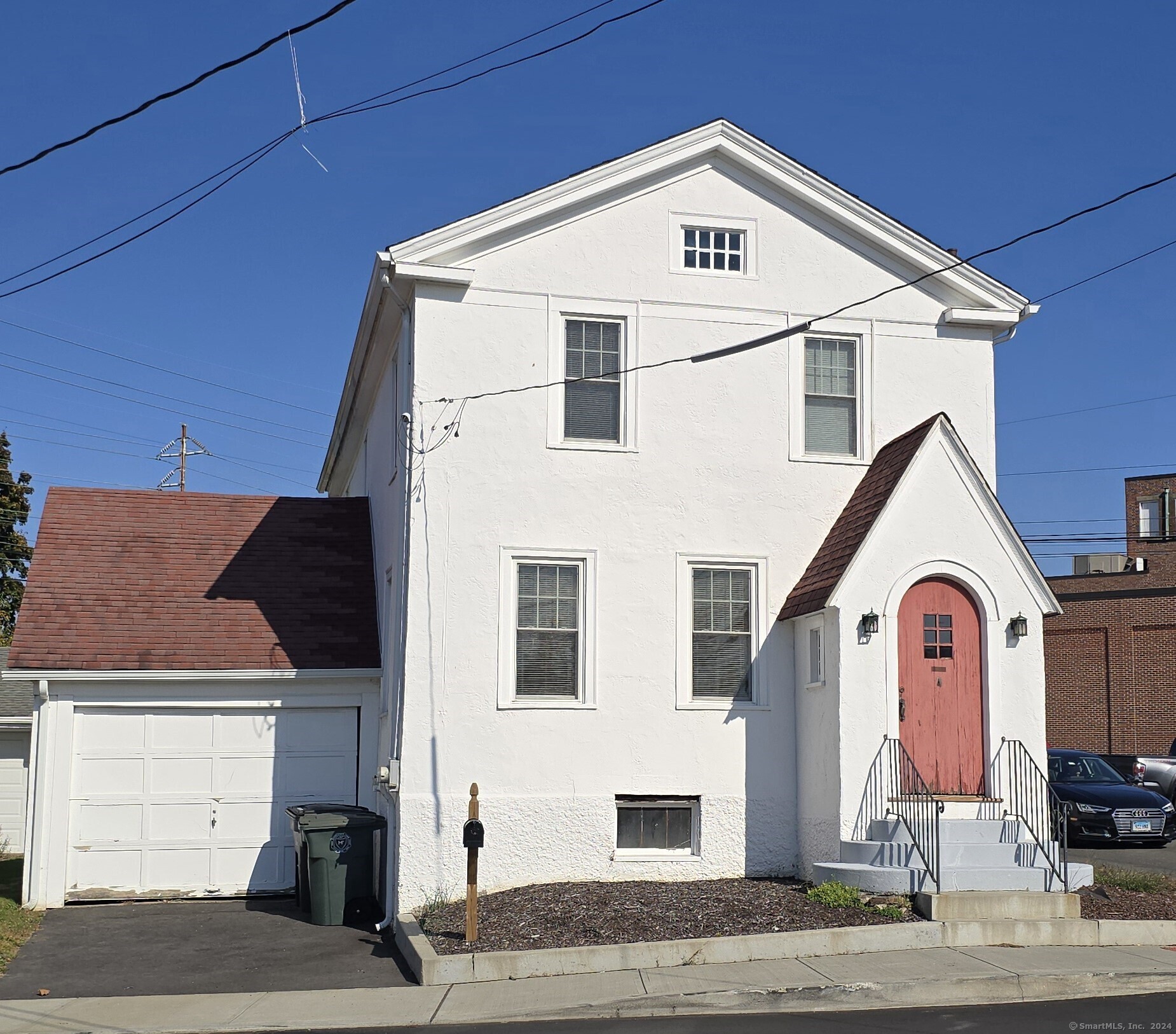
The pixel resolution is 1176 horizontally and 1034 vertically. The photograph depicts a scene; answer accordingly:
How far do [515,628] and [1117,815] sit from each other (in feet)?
34.9

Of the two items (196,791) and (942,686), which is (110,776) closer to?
(196,791)

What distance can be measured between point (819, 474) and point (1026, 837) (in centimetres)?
446

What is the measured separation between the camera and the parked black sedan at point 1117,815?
1939cm

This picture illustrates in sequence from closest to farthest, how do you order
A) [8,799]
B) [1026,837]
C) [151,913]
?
[1026,837]
[151,913]
[8,799]

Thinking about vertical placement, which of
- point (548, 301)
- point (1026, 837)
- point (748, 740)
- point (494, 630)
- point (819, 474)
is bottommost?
point (1026, 837)

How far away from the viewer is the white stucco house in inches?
535

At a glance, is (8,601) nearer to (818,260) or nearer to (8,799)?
(8,799)

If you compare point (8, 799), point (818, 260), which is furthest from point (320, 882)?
point (8, 799)

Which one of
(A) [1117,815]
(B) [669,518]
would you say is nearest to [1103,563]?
(A) [1117,815]

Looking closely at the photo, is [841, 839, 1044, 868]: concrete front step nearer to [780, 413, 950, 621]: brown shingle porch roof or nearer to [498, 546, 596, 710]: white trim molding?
[780, 413, 950, 621]: brown shingle porch roof

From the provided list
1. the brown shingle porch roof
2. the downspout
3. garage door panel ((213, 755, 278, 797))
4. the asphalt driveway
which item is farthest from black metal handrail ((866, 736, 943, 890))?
garage door panel ((213, 755, 278, 797))

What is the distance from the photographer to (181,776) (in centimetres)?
1526

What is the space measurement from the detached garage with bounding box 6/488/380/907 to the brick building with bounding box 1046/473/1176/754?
24.0 metres

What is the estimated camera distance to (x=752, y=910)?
12258 mm
